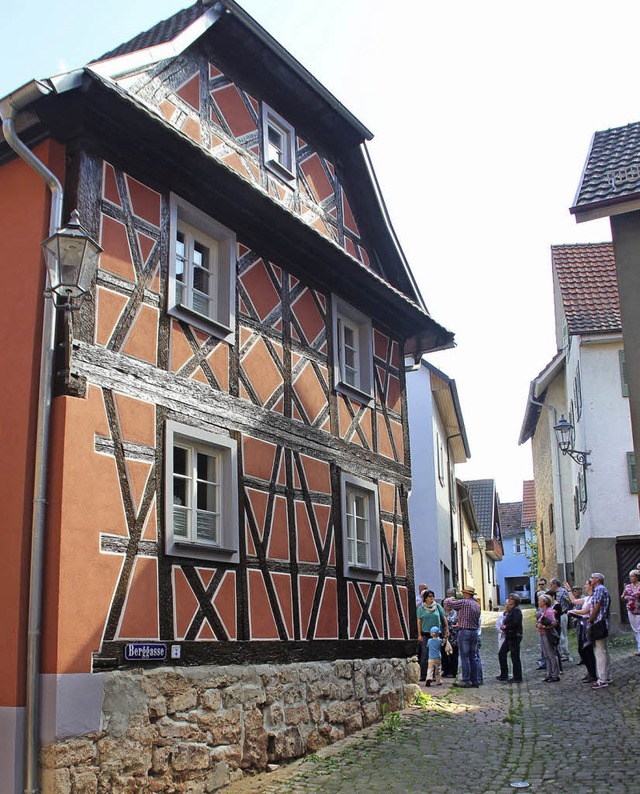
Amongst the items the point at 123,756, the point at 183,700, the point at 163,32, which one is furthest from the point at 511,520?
the point at 123,756

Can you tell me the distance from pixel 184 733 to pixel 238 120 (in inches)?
296

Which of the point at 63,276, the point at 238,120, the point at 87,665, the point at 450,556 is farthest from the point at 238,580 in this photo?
the point at 450,556

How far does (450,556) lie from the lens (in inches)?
1143

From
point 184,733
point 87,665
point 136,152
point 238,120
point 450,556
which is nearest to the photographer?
point 87,665

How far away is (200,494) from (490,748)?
4.29 meters

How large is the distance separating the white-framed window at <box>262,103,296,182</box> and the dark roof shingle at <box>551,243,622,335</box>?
1158 cm

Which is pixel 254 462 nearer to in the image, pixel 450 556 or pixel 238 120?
pixel 238 120

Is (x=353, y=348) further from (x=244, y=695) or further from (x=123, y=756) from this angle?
(x=123, y=756)

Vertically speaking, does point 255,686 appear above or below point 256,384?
below

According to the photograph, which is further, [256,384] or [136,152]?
[256,384]

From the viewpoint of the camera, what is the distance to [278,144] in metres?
13.7

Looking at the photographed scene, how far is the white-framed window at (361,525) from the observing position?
43.5ft

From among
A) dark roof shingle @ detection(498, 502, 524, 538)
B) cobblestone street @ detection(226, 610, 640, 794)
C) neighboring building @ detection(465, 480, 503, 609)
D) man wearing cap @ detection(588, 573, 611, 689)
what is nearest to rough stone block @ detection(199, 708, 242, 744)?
cobblestone street @ detection(226, 610, 640, 794)

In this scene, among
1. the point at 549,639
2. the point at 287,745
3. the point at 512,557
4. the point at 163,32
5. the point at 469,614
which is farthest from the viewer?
the point at 512,557
